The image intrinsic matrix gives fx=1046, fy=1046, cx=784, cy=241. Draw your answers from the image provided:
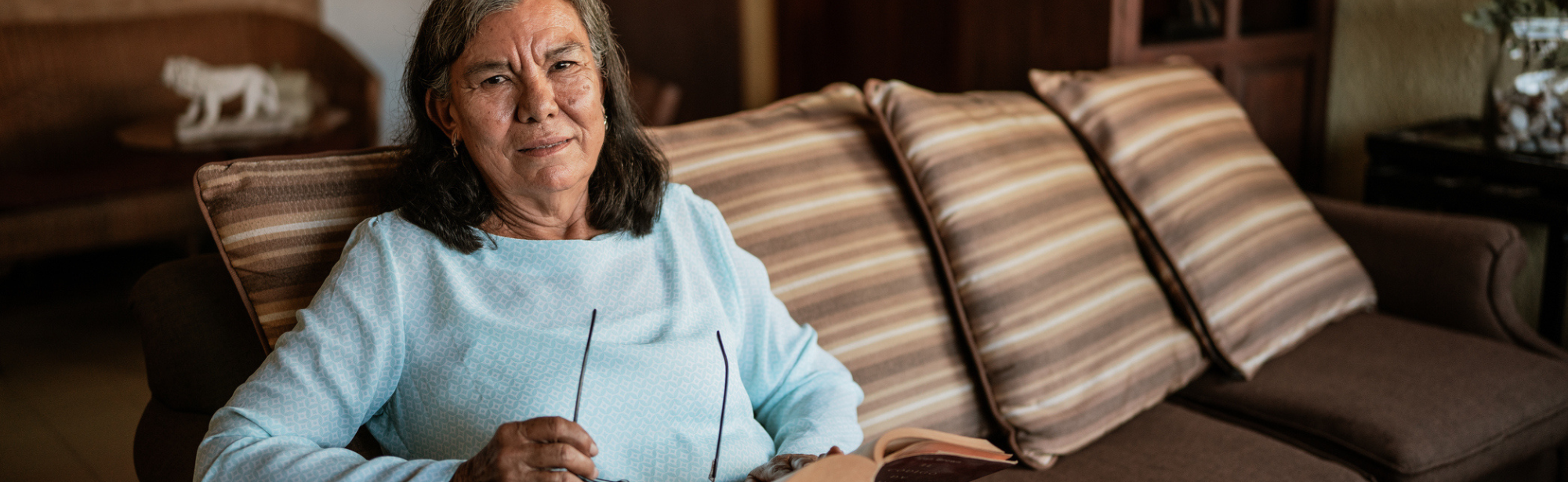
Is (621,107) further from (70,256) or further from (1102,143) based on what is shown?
(70,256)

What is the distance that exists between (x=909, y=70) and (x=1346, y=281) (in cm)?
142

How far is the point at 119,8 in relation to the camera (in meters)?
4.27

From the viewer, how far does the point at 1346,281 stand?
1880mm

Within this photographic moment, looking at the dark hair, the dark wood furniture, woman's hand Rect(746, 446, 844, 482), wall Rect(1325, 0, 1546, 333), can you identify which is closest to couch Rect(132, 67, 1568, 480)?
the dark hair

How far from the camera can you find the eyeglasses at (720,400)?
1005 millimetres

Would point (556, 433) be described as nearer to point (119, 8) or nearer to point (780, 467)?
point (780, 467)

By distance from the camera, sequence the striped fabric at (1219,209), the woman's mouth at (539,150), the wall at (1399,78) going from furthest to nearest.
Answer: the wall at (1399,78) → the striped fabric at (1219,209) → the woman's mouth at (539,150)

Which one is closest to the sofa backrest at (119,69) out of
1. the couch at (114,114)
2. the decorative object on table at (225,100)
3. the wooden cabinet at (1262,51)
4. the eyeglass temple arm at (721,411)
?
the couch at (114,114)

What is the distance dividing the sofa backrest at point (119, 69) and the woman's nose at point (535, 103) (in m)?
3.07

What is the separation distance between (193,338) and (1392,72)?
2656 mm

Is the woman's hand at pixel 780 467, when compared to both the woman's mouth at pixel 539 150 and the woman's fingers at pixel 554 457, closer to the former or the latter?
the woman's fingers at pixel 554 457

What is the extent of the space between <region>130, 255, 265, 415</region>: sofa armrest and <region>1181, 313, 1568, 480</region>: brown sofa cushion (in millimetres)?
1373

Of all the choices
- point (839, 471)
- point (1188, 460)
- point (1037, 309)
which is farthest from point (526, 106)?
point (1188, 460)

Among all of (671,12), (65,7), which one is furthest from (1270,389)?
(65,7)
